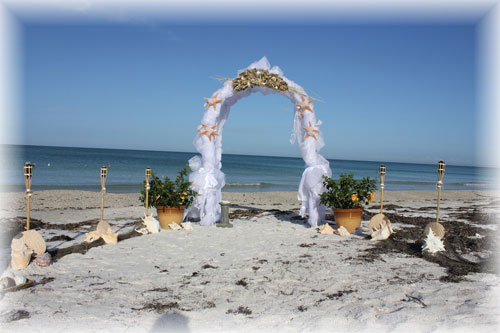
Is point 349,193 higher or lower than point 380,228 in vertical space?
higher

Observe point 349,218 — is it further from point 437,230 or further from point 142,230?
point 142,230

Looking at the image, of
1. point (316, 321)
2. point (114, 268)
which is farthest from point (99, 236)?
point (316, 321)

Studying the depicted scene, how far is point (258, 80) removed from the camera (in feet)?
28.0

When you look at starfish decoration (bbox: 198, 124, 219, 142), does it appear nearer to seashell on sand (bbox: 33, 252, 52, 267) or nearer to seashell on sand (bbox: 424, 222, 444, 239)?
seashell on sand (bbox: 33, 252, 52, 267)

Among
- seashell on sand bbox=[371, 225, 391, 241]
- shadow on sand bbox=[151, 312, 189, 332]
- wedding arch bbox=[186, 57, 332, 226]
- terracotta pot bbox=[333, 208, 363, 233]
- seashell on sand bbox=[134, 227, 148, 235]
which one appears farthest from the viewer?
wedding arch bbox=[186, 57, 332, 226]

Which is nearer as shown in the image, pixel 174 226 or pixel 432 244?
pixel 432 244

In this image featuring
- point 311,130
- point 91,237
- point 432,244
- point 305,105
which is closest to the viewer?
point 432,244

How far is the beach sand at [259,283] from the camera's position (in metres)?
3.31

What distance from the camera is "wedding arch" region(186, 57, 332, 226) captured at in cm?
812

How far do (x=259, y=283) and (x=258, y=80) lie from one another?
17.5 ft

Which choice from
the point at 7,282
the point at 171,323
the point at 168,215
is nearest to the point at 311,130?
the point at 168,215

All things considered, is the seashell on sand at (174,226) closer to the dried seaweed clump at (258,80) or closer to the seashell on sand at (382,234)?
the dried seaweed clump at (258,80)

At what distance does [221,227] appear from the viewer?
26.2ft

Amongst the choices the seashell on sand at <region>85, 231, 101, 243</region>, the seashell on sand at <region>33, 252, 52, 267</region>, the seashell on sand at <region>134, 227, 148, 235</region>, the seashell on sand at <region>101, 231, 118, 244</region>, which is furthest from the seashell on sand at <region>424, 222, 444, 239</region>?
the seashell on sand at <region>33, 252, 52, 267</region>
